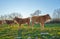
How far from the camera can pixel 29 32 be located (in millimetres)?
2152

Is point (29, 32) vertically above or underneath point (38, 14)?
underneath

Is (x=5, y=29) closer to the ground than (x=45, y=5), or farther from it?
closer to the ground

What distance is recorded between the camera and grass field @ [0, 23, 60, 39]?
6.99 feet

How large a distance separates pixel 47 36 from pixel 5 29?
1.85ft

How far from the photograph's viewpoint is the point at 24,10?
2186mm

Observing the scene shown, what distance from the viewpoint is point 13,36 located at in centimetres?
213

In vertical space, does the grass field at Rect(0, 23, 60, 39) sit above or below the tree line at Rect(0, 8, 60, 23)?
below

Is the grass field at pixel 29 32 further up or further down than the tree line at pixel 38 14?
further down

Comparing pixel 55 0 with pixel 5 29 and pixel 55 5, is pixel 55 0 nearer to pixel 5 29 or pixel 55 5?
pixel 55 5

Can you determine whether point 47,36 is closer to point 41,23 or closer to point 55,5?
point 41,23

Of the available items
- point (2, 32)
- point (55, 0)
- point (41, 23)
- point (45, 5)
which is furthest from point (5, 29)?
point (55, 0)

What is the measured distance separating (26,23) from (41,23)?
8.0 inches

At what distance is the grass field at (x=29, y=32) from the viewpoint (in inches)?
83.9

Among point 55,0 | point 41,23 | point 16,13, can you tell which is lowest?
point 41,23
